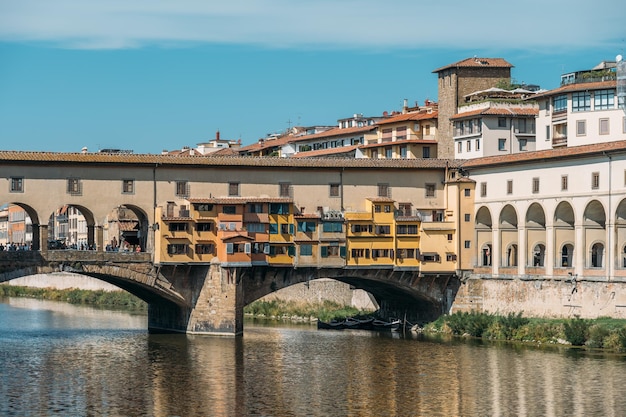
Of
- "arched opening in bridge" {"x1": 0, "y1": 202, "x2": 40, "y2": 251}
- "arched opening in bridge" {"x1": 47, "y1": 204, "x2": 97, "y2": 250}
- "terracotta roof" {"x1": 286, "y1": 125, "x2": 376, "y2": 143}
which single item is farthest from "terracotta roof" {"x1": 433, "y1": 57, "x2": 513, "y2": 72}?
"arched opening in bridge" {"x1": 0, "y1": 202, "x2": 40, "y2": 251}

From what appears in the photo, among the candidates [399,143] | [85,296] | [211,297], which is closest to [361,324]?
[211,297]

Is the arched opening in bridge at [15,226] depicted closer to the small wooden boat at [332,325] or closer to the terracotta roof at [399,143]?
the terracotta roof at [399,143]

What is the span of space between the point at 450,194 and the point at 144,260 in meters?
17.5

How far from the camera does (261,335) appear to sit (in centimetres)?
6956

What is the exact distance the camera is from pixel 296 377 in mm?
52531

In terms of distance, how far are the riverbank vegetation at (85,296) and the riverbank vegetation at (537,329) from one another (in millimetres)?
30256

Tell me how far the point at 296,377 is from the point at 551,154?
829 inches

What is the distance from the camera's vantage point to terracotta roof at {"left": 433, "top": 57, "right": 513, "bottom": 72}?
8719 centimetres

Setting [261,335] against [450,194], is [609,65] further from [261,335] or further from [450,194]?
[261,335]

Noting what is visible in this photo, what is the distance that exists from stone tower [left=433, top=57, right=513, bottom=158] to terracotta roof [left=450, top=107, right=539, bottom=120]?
1902mm

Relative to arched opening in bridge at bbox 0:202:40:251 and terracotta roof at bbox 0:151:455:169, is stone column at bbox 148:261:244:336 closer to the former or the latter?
terracotta roof at bbox 0:151:455:169

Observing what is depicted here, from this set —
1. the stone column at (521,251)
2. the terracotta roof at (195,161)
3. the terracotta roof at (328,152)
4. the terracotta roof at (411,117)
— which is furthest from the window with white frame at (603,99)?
the terracotta roof at (328,152)

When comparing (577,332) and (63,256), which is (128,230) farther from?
(577,332)

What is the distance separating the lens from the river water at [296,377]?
45.4 m
